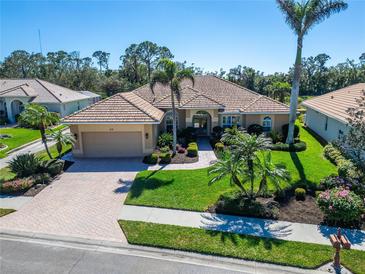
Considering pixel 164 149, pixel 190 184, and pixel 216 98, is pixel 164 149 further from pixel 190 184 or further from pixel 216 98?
pixel 216 98

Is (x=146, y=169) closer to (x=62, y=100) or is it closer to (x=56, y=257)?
(x=56, y=257)

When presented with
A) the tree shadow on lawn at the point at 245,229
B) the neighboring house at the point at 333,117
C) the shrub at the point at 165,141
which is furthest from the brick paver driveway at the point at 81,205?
the neighboring house at the point at 333,117

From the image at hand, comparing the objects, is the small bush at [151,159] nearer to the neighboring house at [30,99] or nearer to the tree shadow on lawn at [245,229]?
the tree shadow on lawn at [245,229]

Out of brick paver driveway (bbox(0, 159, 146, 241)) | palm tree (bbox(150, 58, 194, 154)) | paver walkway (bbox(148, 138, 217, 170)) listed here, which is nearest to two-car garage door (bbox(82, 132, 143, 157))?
brick paver driveway (bbox(0, 159, 146, 241))

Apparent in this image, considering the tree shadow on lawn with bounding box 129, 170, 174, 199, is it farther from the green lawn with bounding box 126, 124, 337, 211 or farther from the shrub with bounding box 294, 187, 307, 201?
the shrub with bounding box 294, 187, 307, 201

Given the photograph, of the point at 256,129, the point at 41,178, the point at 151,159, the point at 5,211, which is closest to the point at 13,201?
the point at 5,211
